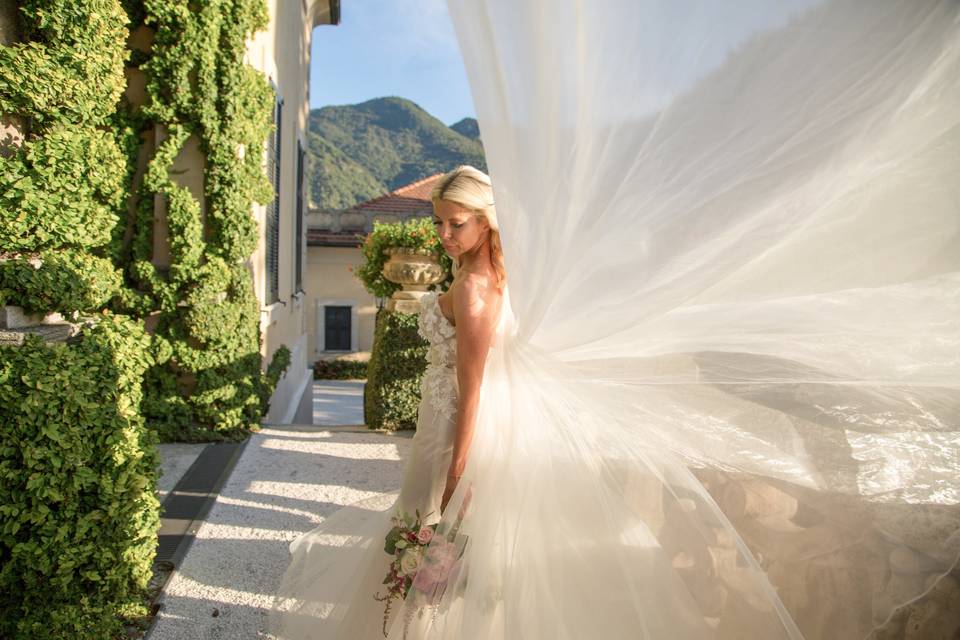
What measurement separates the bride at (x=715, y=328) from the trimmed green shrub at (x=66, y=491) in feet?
4.66

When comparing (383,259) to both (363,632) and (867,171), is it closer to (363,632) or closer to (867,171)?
(363,632)

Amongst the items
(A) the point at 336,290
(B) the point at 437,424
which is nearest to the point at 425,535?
(B) the point at 437,424

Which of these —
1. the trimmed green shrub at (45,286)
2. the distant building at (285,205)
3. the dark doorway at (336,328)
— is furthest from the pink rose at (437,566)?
the dark doorway at (336,328)

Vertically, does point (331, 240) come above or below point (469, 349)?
above

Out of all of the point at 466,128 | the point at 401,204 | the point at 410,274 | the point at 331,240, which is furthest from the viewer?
the point at 466,128

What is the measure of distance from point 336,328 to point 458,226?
18.1 m

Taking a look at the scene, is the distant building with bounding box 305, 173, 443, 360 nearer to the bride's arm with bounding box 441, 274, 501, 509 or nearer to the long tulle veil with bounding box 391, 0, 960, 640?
the bride's arm with bounding box 441, 274, 501, 509

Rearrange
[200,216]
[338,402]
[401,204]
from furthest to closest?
[401,204] → [338,402] → [200,216]

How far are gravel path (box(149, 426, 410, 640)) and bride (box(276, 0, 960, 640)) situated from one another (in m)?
1.51

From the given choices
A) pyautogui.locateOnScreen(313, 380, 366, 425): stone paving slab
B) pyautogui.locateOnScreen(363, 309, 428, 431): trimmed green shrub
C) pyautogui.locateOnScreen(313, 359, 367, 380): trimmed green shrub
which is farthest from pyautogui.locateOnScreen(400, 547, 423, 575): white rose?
pyautogui.locateOnScreen(313, 359, 367, 380): trimmed green shrub

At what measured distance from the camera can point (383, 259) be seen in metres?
7.19

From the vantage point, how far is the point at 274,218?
9.17 metres

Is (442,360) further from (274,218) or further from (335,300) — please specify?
(335,300)

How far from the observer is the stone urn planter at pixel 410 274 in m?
6.86
